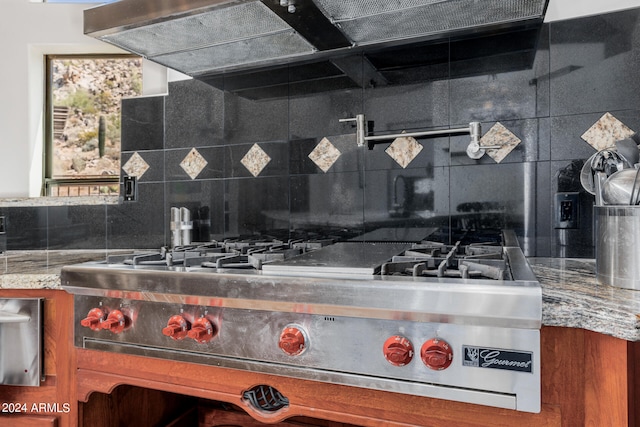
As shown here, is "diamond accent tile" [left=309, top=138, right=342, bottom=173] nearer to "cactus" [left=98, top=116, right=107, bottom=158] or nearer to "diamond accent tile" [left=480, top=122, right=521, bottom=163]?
"diamond accent tile" [left=480, top=122, right=521, bottom=163]

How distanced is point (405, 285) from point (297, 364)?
1.03 feet

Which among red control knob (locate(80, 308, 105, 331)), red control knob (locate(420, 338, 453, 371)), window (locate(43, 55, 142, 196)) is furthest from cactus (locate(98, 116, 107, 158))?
red control knob (locate(420, 338, 453, 371))

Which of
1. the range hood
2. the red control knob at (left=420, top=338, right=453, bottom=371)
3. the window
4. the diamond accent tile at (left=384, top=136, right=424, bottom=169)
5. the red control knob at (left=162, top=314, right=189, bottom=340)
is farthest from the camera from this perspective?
the window

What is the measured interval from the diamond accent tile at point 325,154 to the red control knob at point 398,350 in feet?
3.17

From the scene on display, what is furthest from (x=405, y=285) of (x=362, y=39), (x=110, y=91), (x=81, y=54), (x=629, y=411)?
(x=81, y=54)

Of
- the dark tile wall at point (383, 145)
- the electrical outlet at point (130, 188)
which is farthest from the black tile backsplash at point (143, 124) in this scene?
the electrical outlet at point (130, 188)

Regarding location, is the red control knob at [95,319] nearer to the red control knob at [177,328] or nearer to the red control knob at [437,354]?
the red control knob at [177,328]

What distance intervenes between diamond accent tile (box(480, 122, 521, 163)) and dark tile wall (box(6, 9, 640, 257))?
15 millimetres

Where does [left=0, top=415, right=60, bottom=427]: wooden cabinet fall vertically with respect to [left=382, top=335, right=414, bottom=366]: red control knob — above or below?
below

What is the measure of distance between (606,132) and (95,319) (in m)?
1.66

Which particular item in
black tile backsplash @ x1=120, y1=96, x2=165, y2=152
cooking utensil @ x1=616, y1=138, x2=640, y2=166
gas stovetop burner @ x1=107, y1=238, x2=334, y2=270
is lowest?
gas stovetop burner @ x1=107, y1=238, x2=334, y2=270

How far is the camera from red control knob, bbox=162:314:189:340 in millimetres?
1003

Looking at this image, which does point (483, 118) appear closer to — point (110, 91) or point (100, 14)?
point (100, 14)

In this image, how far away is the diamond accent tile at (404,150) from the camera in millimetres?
1561
